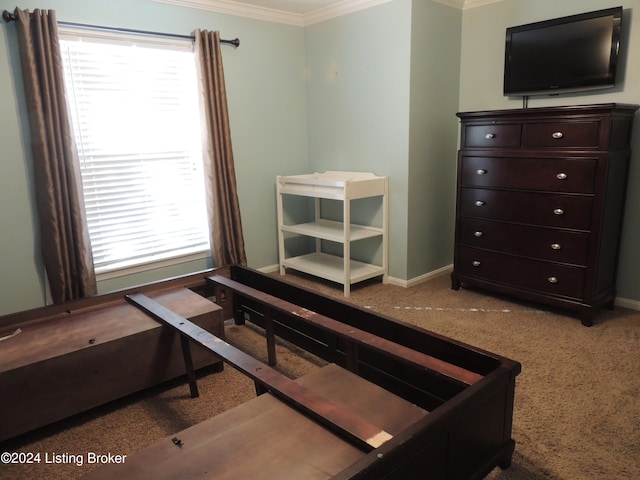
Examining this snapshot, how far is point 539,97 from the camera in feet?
11.2

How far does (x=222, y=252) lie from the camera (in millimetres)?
3736

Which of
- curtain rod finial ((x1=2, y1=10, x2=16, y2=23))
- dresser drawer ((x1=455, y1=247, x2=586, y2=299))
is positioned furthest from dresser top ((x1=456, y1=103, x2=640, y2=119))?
curtain rod finial ((x1=2, y1=10, x2=16, y2=23))

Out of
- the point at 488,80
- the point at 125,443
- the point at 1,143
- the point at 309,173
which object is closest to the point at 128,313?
the point at 125,443

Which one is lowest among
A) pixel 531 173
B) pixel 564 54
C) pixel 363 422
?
pixel 363 422

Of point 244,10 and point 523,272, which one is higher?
point 244,10

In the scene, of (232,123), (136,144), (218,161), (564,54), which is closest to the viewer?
(564,54)

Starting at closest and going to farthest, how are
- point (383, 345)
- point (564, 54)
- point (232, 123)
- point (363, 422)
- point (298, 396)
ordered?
point (363, 422) < point (298, 396) < point (383, 345) < point (564, 54) < point (232, 123)

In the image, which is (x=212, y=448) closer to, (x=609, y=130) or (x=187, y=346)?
(x=187, y=346)

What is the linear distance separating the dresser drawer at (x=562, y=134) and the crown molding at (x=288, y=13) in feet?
4.16

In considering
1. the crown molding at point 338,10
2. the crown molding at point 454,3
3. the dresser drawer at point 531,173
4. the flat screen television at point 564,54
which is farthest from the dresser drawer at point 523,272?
the crown molding at point 338,10

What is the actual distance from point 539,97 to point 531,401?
2297 mm

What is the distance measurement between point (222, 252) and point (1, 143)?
163 centimetres

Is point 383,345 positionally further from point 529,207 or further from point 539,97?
point 539,97

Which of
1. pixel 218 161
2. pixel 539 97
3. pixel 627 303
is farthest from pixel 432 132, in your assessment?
pixel 627 303
